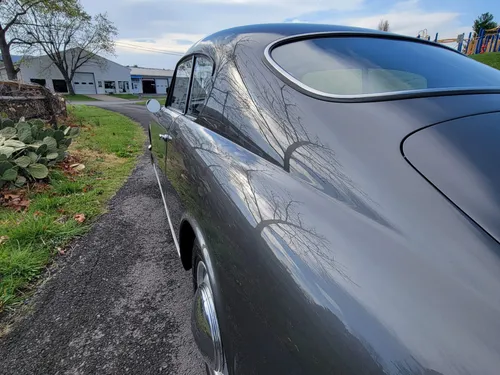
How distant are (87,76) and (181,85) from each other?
186ft

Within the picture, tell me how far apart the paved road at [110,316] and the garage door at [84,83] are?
5585 centimetres

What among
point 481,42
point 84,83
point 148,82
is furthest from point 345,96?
point 148,82

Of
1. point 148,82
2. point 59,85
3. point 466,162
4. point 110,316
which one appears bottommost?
point 110,316

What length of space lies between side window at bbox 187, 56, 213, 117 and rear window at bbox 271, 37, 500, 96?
57 centimetres

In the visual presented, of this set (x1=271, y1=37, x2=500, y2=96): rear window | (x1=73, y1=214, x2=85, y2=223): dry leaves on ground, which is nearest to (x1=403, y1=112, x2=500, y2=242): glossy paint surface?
(x1=271, y1=37, x2=500, y2=96): rear window

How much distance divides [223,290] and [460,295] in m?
0.75

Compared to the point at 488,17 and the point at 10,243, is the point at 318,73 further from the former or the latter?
the point at 488,17

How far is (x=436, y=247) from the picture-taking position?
0.71 meters

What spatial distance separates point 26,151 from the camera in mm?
4270

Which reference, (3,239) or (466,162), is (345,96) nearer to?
(466,162)

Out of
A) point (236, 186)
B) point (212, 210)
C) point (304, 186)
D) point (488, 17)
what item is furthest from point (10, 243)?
point (488, 17)

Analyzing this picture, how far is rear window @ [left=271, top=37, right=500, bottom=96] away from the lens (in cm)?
127

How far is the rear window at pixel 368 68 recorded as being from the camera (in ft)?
4.17

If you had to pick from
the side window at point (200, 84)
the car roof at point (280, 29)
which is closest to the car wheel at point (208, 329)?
the side window at point (200, 84)
